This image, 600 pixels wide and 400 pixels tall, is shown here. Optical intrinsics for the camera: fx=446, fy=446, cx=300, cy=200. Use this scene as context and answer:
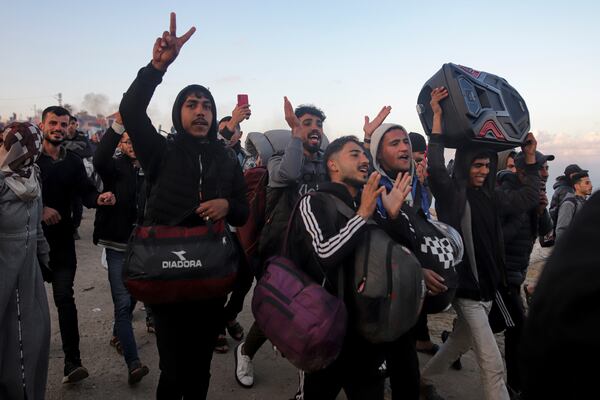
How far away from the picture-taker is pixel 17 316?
2934 millimetres

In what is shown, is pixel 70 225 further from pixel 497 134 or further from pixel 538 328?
pixel 538 328

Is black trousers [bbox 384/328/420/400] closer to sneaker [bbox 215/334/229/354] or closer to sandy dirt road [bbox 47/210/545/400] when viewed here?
sandy dirt road [bbox 47/210/545/400]

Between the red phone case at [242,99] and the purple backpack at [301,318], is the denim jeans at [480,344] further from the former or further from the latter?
the red phone case at [242,99]

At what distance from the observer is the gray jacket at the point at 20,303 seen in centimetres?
285

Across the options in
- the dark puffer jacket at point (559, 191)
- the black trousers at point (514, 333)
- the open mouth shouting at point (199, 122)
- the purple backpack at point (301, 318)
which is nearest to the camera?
the purple backpack at point (301, 318)

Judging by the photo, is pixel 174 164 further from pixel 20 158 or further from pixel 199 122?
pixel 20 158

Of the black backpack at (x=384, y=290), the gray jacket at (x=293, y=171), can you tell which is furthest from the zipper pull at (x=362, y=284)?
the gray jacket at (x=293, y=171)

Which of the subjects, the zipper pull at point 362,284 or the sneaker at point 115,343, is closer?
the zipper pull at point 362,284

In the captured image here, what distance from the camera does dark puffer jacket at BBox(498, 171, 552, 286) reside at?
12.9 feet

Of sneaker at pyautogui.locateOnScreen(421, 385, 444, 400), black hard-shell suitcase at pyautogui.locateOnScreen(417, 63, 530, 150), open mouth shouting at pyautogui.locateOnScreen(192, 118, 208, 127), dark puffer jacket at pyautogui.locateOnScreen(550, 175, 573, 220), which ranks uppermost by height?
black hard-shell suitcase at pyautogui.locateOnScreen(417, 63, 530, 150)

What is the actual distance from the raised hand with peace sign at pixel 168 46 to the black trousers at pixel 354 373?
1.83m

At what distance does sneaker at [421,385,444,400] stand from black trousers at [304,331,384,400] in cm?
150

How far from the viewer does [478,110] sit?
3330 millimetres

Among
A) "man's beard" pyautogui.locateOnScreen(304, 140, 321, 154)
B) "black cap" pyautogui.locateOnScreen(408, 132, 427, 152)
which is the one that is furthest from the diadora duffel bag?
"black cap" pyautogui.locateOnScreen(408, 132, 427, 152)
